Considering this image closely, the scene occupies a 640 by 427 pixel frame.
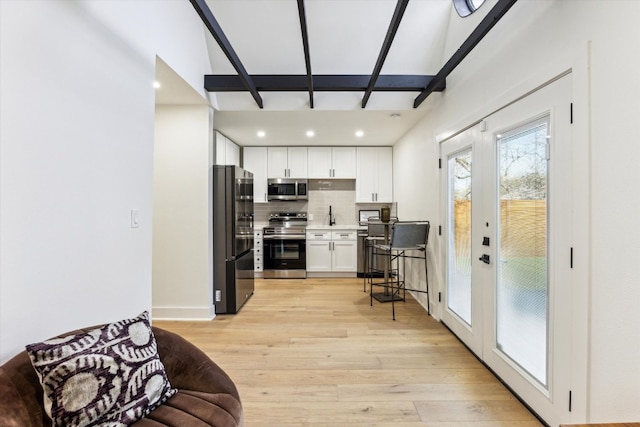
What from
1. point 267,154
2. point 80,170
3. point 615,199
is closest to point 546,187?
point 615,199

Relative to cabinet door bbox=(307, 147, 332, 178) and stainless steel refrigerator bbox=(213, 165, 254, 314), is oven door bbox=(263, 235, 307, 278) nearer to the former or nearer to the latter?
cabinet door bbox=(307, 147, 332, 178)

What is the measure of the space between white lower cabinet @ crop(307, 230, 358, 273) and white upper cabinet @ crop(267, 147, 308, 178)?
114 centimetres

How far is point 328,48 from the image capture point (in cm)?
296

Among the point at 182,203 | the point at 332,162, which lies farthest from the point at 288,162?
the point at 182,203

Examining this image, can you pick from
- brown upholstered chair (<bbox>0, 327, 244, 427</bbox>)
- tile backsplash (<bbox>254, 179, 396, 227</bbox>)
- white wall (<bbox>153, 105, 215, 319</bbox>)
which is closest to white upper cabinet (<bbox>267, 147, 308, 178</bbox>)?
tile backsplash (<bbox>254, 179, 396, 227</bbox>)

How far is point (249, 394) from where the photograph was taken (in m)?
1.92

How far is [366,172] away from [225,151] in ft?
8.10

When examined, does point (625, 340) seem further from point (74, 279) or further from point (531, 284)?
point (74, 279)

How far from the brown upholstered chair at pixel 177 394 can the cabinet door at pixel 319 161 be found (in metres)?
3.99

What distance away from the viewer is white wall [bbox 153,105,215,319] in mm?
3098

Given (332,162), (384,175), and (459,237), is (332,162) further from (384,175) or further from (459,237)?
(459,237)

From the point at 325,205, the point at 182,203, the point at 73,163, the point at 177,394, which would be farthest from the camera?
the point at 325,205

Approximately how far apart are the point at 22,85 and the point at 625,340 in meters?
2.73

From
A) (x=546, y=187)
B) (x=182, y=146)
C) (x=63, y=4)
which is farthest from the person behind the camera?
(x=182, y=146)
